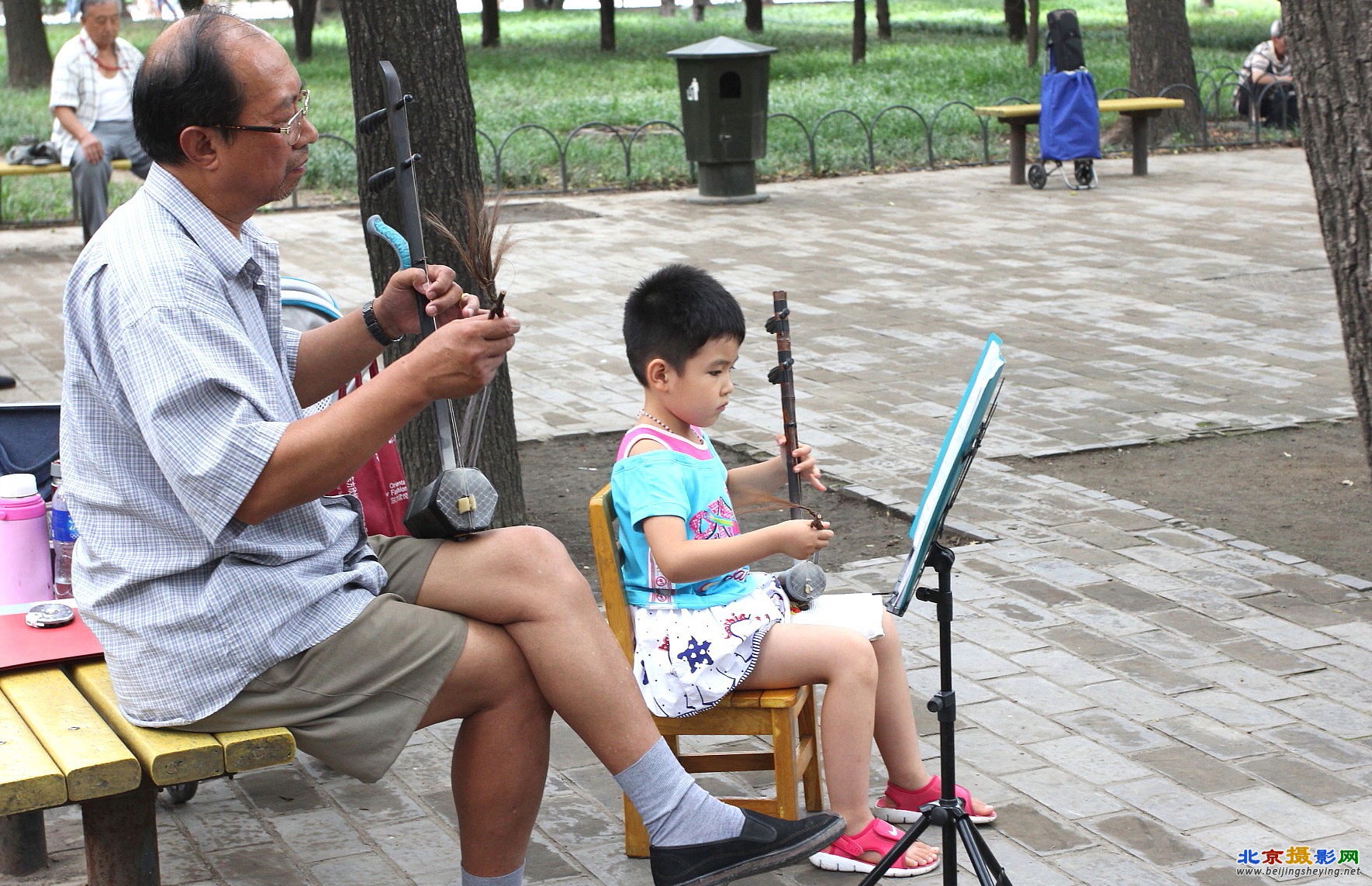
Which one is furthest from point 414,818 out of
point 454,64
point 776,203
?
point 776,203

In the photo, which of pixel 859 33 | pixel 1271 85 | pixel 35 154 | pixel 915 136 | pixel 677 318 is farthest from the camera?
pixel 859 33

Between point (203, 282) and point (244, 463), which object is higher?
point (203, 282)

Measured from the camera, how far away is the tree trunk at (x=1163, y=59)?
632 inches

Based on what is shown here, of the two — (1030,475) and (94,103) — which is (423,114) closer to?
(1030,475)

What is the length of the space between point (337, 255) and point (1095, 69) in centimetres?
1503

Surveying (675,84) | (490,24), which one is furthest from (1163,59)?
(490,24)

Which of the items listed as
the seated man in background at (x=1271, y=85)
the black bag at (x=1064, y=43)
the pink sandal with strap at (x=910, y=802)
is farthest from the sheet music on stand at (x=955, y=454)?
the seated man in background at (x=1271, y=85)

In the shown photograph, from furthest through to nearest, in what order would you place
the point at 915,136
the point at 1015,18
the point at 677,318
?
the point at 1015,18
the point at 915,136
the point at 677,318

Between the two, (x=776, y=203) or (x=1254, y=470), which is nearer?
(x=1254, y=470)

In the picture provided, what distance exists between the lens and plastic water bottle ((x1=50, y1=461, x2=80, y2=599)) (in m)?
3.21

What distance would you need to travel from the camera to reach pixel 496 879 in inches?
112

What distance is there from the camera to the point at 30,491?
3.22m

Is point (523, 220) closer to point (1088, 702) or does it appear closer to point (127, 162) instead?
point (127, 162)

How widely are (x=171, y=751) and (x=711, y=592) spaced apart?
114 centimetres
